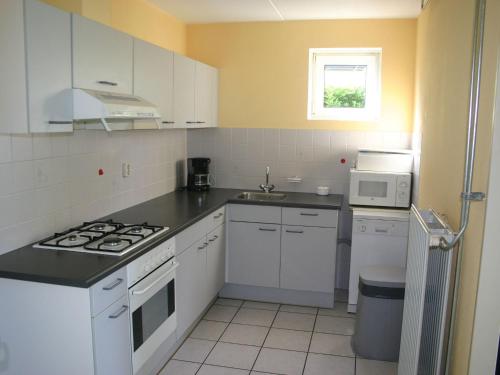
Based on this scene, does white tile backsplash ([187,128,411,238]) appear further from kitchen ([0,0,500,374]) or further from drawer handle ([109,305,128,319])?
drawer handle ([109,305,128,319])

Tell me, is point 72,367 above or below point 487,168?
below

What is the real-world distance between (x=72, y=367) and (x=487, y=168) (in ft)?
6.48

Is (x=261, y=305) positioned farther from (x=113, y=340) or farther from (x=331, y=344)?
(x=113, y=340)

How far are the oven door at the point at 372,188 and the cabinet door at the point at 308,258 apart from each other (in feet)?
1.20

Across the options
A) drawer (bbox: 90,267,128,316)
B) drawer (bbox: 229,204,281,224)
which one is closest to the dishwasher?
drawer (bbox: 229,204,281,224)

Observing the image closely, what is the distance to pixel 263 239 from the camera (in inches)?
165

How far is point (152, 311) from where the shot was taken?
9.14ft

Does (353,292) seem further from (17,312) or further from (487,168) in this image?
(17,312)

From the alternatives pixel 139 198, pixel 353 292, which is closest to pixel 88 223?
pixel 139 198

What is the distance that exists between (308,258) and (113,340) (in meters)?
2.13

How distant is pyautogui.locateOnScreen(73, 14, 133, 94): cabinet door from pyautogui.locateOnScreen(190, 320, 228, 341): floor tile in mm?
1847

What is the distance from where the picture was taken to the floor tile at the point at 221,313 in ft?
12.9

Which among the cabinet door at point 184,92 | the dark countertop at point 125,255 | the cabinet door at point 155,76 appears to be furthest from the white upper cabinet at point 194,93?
the dark countertop at point 125,255

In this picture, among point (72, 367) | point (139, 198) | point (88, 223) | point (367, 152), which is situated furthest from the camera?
point (367, 152)
